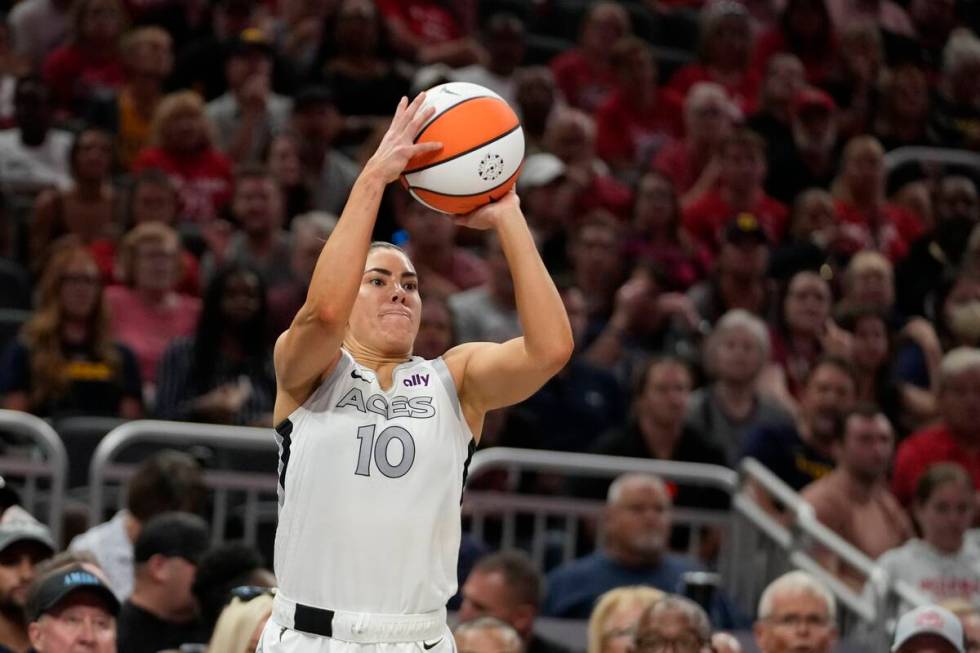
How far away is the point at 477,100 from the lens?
219 inches

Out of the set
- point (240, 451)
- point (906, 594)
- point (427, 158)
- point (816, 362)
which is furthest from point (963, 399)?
point (427, 158)

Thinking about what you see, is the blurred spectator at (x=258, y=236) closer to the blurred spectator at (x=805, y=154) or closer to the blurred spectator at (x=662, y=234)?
the blurred spectator at (x=662, y=234)

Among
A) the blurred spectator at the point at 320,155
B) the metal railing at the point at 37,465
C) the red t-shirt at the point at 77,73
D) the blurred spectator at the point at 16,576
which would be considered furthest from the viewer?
the red t-shirt at the point at 77,73

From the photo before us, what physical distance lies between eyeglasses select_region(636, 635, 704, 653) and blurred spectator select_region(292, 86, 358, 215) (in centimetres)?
547

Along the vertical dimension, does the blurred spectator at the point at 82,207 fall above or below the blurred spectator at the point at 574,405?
above

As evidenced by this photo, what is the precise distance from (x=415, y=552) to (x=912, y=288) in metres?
8.11

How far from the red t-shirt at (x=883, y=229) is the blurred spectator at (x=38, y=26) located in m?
5.75

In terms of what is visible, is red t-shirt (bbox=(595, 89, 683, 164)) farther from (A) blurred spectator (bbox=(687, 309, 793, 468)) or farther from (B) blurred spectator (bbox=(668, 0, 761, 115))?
(A) blurred spectator (bbox=(687, 309, 793, 468))

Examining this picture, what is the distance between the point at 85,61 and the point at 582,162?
354 cm

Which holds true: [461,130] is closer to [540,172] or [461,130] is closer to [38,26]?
[540,172]

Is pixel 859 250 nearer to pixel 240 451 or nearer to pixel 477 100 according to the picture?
pixel 240 451

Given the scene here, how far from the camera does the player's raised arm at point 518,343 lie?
5340 mm

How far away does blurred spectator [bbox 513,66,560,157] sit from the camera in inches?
514

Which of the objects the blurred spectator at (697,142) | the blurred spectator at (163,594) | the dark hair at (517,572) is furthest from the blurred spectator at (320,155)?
the blurred spectator at (163,594)
